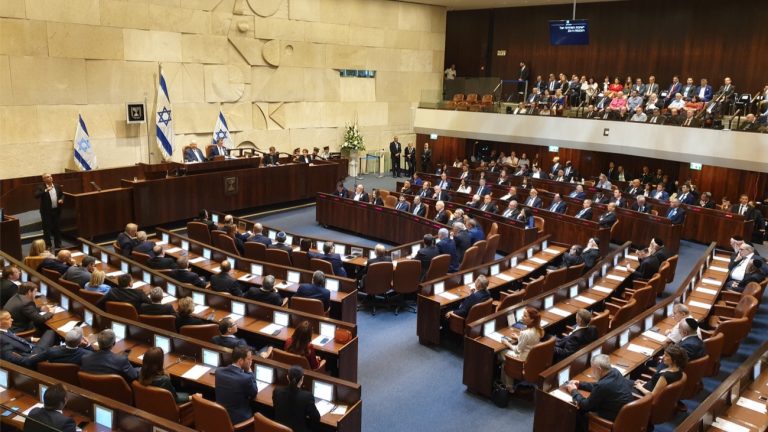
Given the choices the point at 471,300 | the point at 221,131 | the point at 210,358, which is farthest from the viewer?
the point at 221,131

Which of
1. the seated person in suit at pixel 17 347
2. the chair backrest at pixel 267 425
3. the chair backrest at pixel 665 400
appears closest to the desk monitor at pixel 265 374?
the chair backrest at pixel 267 425

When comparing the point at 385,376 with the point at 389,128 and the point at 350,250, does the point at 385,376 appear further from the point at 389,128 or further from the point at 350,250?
the point at 389,128

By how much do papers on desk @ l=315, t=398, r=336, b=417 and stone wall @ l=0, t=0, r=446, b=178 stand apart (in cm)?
1211

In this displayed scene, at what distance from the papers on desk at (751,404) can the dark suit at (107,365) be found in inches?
223

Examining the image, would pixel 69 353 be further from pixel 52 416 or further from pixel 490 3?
pixel 490 3

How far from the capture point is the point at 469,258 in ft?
34.0

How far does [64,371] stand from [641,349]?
6055 mm

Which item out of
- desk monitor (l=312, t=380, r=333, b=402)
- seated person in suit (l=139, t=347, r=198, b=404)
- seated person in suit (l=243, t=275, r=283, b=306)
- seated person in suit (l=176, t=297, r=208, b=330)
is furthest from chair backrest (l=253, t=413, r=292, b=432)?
seated person in suit (l=243, t=275, r=283, b=306)

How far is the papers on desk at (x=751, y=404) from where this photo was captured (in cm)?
545

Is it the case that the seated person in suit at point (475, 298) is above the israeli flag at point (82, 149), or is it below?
below

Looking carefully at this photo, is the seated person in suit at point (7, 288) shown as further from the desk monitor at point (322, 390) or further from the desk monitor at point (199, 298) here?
the desk monitor at point (322, 390)

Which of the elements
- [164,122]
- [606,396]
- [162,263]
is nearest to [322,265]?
[162,263]

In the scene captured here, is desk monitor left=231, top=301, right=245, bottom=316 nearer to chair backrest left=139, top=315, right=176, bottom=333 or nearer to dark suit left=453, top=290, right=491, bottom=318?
chair backrest left=139, top=315, right=176, bottom=333

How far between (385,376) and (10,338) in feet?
13.5
